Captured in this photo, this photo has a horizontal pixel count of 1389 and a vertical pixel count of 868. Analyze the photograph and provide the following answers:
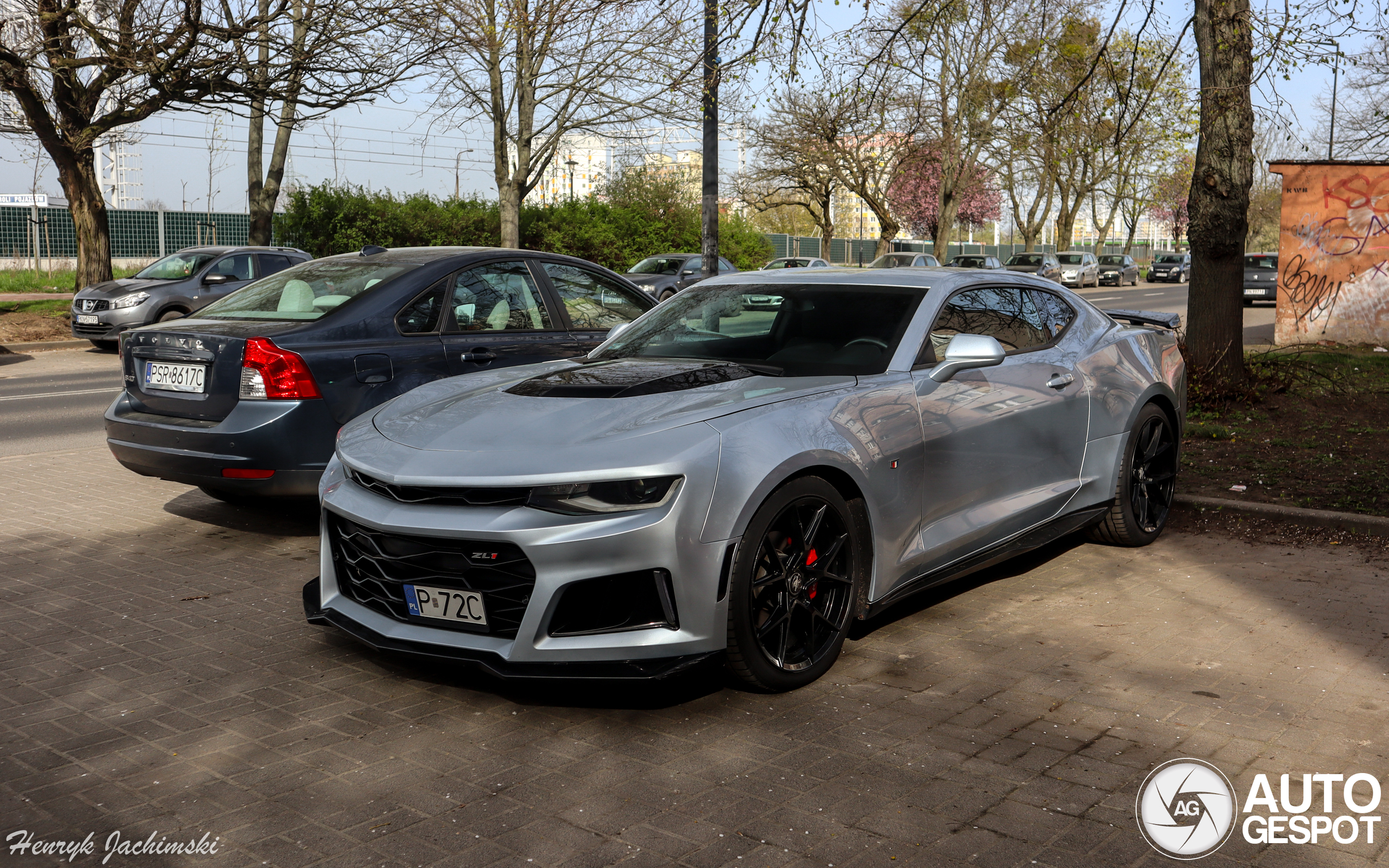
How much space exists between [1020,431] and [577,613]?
2.37 m

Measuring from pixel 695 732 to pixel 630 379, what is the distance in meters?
1.43

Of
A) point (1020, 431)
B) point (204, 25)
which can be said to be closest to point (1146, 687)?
point (1020, 431)

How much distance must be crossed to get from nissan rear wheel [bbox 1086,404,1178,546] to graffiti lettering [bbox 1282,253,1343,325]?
12.7m

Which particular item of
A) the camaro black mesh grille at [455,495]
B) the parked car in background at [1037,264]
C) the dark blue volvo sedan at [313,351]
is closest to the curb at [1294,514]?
the dark blue volvo sedan at [313,351]

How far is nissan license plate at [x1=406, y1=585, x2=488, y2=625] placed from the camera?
358cm

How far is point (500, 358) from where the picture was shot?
6.47 m

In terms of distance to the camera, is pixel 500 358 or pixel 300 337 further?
pixel 500 358

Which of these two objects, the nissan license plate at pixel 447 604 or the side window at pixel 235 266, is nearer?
the nissan license plate at pixel 447 604

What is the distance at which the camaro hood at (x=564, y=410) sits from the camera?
3.73 metres

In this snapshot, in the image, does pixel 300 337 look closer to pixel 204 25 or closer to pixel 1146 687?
pixel 1146 687

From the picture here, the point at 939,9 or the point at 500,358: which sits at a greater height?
the point at 939,9

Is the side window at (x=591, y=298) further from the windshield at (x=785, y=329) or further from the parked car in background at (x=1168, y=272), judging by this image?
the parked car in background at (x=1168, y=272)

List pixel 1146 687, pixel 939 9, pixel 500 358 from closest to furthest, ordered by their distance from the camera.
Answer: pixel 1146 687 < pixel 500 358 < pixel 939 9

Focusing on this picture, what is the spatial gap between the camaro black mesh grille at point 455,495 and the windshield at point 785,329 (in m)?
1.36
